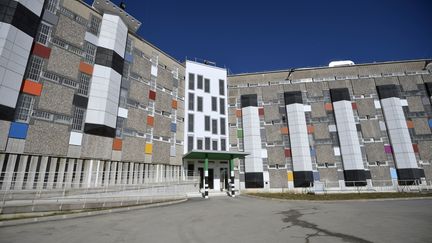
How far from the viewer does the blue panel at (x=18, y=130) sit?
52.9 feet

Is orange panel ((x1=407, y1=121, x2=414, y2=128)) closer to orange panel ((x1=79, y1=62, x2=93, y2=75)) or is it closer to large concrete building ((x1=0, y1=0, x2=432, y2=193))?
large concrete building ((x1=0, y1=0, x2=432, y2=193))

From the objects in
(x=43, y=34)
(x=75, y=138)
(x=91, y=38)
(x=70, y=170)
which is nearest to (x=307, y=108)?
(x=91, y=38)

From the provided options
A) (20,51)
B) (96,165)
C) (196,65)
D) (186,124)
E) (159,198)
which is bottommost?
(159,198)

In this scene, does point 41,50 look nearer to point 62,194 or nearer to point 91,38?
point 91,38

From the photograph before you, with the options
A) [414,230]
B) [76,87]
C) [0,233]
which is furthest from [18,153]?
[414,230]

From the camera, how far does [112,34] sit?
2400 cm

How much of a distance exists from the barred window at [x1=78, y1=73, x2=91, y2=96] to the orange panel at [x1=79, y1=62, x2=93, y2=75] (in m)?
0.39

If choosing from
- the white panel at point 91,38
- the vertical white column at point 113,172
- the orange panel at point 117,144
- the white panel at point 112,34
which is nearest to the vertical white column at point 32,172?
the vertical white column at point 113,172

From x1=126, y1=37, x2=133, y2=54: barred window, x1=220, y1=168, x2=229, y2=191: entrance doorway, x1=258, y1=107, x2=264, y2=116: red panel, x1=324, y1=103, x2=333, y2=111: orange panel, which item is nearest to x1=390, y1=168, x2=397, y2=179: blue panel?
x1=324, y1=103, x2=333, y2=111: orange panel

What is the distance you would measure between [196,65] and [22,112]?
23.5 m

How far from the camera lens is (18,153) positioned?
1617 centimetres

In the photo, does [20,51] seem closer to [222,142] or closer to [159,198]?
[159,198]

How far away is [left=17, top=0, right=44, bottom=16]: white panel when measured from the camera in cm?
1767

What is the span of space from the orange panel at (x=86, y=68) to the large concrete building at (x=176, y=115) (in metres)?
0.10
